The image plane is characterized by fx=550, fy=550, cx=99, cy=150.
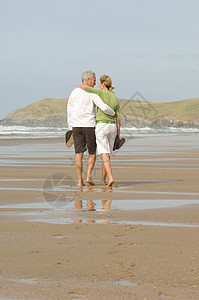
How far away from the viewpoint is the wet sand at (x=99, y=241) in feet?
10.3

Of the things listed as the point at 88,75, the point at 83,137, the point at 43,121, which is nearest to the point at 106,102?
the point at 88,75

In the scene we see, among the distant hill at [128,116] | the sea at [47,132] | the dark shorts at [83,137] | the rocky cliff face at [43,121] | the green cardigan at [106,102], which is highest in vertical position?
the green cardigan at [106,102]

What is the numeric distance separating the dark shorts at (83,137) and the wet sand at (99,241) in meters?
0.62

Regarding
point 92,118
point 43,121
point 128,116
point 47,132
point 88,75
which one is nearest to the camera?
point 88,75

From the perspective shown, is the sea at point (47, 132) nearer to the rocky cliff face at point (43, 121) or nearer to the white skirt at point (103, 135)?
the white skirt at point (103, 135)

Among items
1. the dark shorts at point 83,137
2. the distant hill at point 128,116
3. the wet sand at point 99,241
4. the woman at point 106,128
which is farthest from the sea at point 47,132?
the distant hill at point 128,116

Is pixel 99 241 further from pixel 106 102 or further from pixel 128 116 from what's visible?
pixel 128 116

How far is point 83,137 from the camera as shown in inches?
328

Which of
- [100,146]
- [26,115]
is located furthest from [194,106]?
[100,146]

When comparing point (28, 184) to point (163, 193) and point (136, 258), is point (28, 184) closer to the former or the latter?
point (163, 193)

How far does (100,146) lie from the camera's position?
8.20m

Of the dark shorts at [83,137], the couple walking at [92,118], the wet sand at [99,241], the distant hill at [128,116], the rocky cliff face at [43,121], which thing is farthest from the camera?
the rocky cliff face at [43,121]

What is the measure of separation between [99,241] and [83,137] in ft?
13.7

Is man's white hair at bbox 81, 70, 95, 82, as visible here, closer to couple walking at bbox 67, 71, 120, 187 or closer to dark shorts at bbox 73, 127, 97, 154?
couple walking at bbox 67, 71, 120, 187
